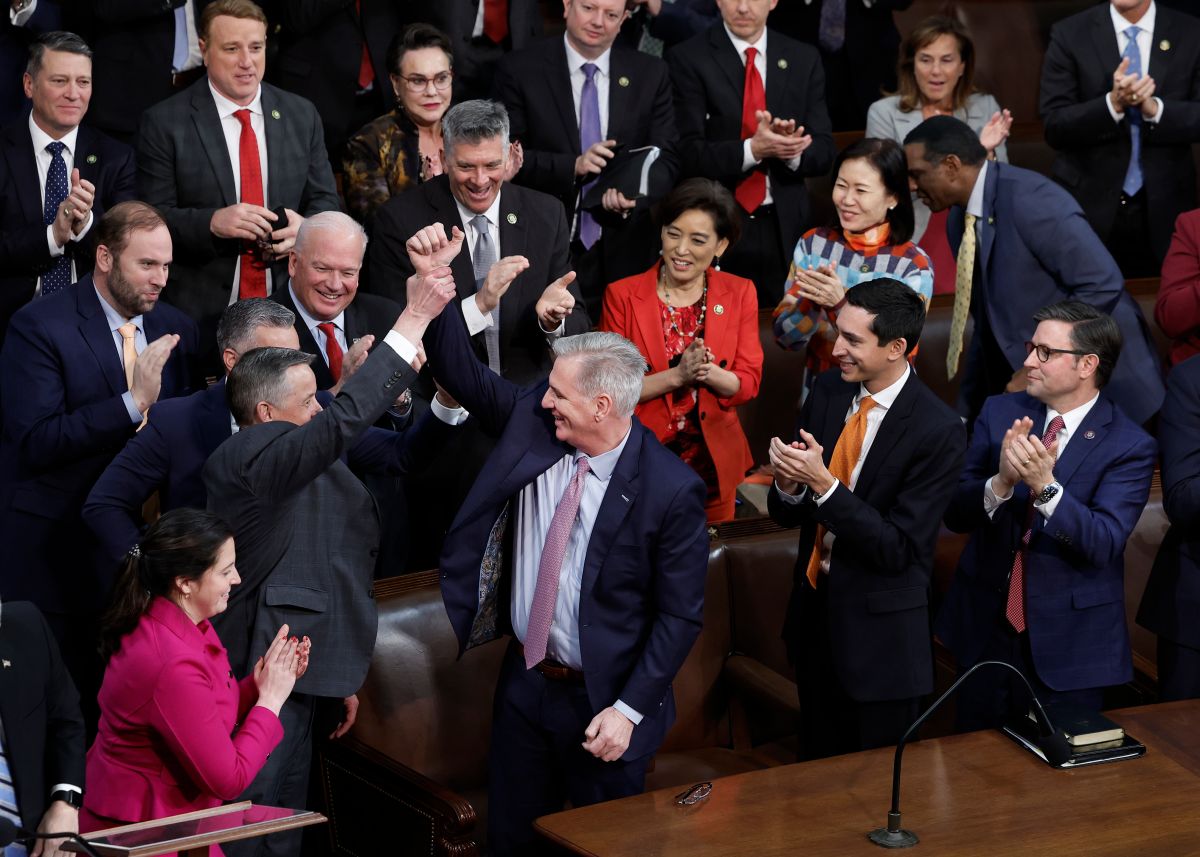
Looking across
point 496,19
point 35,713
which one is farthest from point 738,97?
point 35,713

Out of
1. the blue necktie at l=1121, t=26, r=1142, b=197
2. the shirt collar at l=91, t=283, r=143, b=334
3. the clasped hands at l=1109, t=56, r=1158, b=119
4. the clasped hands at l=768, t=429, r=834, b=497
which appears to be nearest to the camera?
the clasped hands at l=768, t=429, r=834, b=497

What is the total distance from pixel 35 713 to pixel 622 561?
50.3 inches

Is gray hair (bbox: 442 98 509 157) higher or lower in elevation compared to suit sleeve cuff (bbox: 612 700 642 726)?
higher

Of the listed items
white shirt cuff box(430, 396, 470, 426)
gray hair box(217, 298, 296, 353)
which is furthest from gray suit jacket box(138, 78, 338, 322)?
white shirt cuff box(430, 396, 470, 426)

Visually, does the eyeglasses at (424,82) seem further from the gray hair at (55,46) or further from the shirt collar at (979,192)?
the shirt collar at (979,192)

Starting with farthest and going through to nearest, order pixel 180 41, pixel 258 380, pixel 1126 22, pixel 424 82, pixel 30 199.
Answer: pixel 1126 22, pixel 180 41, pixel 424 82, pixel 30 199, pixel 258 380

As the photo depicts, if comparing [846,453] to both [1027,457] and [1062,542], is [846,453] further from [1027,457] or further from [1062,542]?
[1062,542]

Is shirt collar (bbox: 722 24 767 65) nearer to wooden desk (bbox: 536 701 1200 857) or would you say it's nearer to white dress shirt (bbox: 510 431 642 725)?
white dress shirt (bbox: 510 431 642 725)

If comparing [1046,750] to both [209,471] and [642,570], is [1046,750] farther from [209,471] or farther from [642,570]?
[209,471]

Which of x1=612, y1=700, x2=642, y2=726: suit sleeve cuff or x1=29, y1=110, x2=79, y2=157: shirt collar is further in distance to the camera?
x1=29, y1=110, x2=79, y2=157: shirt collar

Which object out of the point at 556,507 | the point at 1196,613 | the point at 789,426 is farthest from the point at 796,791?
the point at 789,426

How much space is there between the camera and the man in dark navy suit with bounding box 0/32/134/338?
15.0ft

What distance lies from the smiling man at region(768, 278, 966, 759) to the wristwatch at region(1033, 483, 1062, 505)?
0.20 metres

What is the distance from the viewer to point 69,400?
13.4 ft
